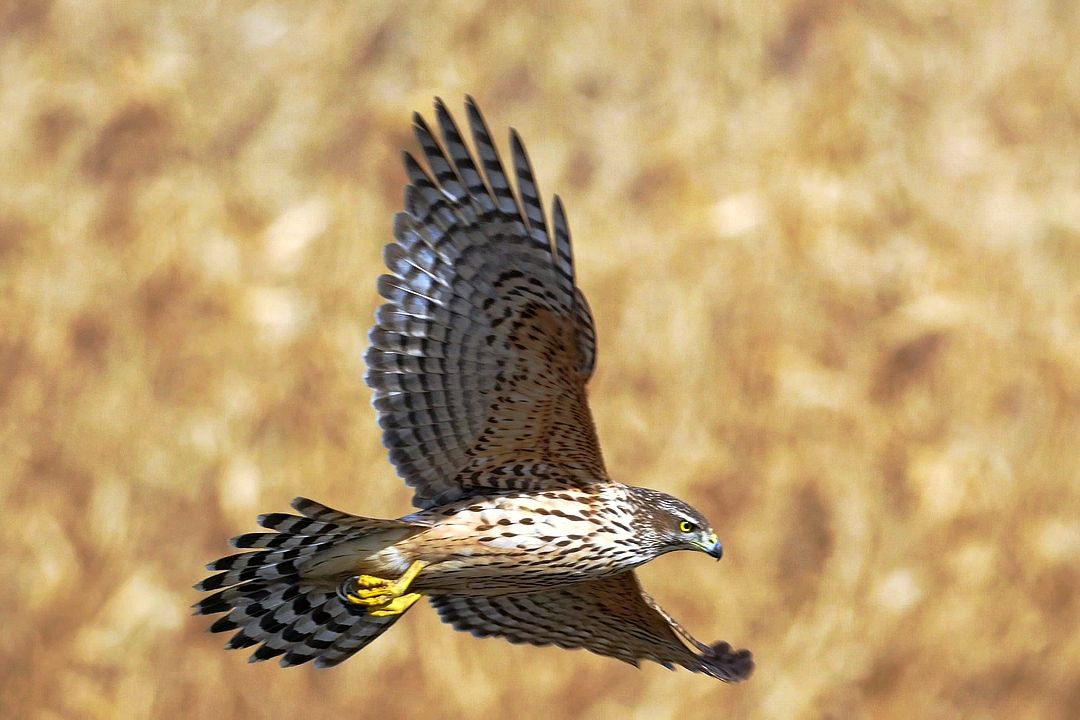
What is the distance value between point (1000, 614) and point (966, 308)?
153 cm

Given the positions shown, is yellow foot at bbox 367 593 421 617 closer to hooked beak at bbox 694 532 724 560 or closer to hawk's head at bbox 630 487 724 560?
hawk's head at bbox 630 487 724 560

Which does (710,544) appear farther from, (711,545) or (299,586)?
(299,586)

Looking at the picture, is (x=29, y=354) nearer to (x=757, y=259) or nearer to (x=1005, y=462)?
(x=757, y=259)

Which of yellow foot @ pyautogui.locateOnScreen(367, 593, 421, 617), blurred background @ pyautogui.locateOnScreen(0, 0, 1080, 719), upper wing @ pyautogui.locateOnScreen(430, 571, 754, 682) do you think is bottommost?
yellow foot @ pyautogui.locateOnScreen(367, 593, 421, 617)

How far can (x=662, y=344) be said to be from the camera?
8375 mm

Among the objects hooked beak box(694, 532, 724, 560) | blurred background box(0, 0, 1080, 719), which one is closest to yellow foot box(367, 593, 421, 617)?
hooked beak box(694, 532, 724, 560)

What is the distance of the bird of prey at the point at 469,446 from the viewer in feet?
16.2

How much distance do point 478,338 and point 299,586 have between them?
97 cm

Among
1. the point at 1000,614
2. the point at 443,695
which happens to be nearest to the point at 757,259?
the point at 1000,614

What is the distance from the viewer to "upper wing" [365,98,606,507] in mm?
4898

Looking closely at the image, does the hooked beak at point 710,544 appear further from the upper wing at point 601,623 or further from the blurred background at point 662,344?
the blurred background at point 662,344

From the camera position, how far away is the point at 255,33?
872 centimetres

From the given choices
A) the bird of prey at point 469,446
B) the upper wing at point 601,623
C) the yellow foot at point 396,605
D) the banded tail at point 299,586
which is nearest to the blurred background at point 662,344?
the upper wing at point 601,623

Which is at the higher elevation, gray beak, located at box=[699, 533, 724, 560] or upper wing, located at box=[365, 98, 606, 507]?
upper wing, located at box=[365, 98, 606, 507]
